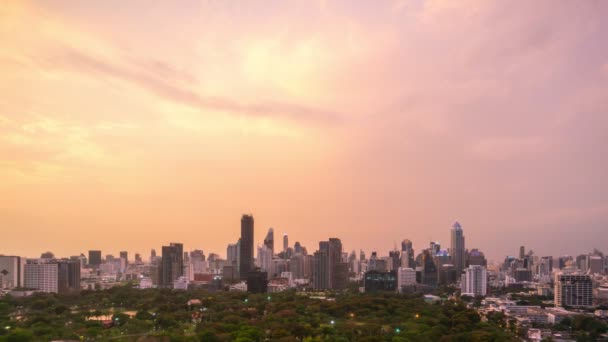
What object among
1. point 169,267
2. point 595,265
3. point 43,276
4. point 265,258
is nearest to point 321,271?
point 169,267

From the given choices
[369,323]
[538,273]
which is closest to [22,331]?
[369,323]

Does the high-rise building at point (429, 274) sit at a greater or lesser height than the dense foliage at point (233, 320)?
lesser

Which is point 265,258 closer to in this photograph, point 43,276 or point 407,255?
point 407,255

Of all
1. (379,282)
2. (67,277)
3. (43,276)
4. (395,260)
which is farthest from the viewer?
(395,260)

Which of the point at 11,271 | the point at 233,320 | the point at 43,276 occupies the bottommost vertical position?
the point at 43,276

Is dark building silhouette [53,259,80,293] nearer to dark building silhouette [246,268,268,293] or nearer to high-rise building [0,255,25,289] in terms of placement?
high-rise building [0,255,25,289]

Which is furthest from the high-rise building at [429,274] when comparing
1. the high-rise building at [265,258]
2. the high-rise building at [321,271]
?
the high-rise building at [265,258]

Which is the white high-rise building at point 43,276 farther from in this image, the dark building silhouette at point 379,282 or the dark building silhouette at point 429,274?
the dark building silhouette at point 429,274
